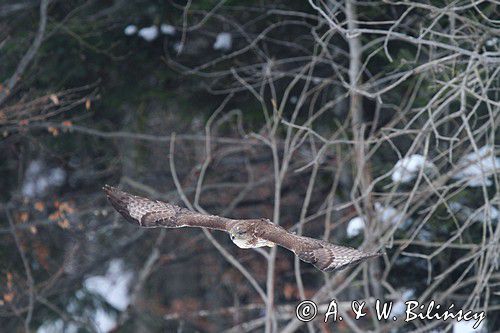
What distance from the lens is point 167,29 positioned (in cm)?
1123

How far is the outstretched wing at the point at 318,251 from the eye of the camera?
636 centimetres

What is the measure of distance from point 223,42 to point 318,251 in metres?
5.00

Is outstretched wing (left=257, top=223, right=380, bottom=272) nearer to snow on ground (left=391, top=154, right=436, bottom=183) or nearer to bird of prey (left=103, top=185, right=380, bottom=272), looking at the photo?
bird of prey (left=103, top=185, right=380, bottom=272)

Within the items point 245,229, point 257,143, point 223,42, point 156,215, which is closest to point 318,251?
point 245,229

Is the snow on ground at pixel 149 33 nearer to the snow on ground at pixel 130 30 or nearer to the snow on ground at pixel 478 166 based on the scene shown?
the snow on ground at pixel 130 30

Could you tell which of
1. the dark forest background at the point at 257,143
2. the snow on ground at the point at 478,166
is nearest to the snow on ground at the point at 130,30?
the dark forest background at the point at 257,143

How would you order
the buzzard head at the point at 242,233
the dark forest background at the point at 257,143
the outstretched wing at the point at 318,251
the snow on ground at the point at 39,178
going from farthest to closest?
1. the snow on ground at the point at 39,178
2. the dark forest background at the point at 257,143
3. the buzzard head at the point at 242,233
4. the outstretched wing at the point at 318,251

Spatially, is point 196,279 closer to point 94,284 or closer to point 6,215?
point 94,284

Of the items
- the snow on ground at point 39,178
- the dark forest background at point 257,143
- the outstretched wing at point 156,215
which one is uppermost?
the outstretched wing at point 156,215

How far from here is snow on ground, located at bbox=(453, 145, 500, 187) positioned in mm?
8555

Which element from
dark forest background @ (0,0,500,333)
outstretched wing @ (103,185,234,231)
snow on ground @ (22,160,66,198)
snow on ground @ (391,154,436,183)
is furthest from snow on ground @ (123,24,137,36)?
outstretched wing @ (103,185,234,231)

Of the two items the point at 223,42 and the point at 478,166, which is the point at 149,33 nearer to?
the point at 223,42

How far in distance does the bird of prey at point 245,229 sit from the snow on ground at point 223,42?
4.07 meters

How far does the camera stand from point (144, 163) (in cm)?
1373
